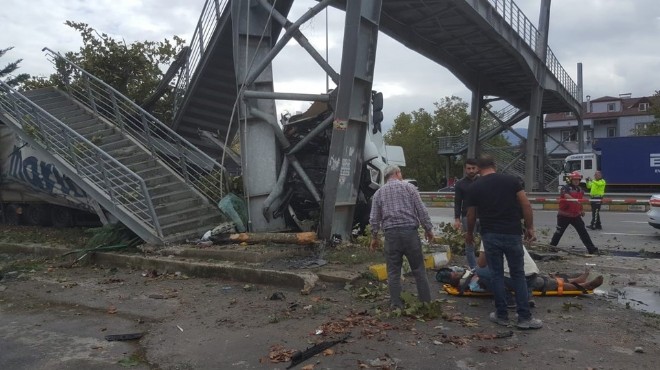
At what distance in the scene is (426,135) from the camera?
52.6 metres

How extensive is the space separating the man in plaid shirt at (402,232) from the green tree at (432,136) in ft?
151

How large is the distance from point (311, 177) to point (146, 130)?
4373 mm

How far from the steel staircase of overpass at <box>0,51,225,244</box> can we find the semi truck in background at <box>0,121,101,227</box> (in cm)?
113

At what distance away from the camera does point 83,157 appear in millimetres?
11031

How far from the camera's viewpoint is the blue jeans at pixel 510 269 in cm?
530

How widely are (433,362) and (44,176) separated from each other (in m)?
11.0

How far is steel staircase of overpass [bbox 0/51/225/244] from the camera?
9.85 m

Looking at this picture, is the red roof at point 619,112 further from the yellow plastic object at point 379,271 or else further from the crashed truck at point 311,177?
the yellow plastic object at point 379,271

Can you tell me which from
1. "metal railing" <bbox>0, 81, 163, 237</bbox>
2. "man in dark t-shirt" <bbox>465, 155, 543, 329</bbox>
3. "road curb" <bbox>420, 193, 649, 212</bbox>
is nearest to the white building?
"road curb" <bbox>420, 193, 649, 212</bbox>

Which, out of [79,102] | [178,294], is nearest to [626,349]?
[178,294]

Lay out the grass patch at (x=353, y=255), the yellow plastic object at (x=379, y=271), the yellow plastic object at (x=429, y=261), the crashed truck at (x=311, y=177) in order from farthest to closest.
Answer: the crashed truck at (x=311, y=177)
the yellow plastic object at (x=429, y=261)
the grass patch at (x=353, y=255)
the yellow plastic object at (x=379, y=271)

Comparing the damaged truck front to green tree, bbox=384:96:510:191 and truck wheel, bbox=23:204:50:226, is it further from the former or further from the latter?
green tree, bbox=384:96:510:191

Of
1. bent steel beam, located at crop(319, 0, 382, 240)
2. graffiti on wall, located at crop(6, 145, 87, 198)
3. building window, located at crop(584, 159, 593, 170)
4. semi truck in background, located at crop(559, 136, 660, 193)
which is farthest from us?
building window, located at crop(584, 159, 593, 170)

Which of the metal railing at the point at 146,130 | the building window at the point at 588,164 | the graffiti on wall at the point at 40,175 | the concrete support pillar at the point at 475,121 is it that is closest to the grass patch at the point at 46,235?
the graffiti on wall at the point at 40,175
